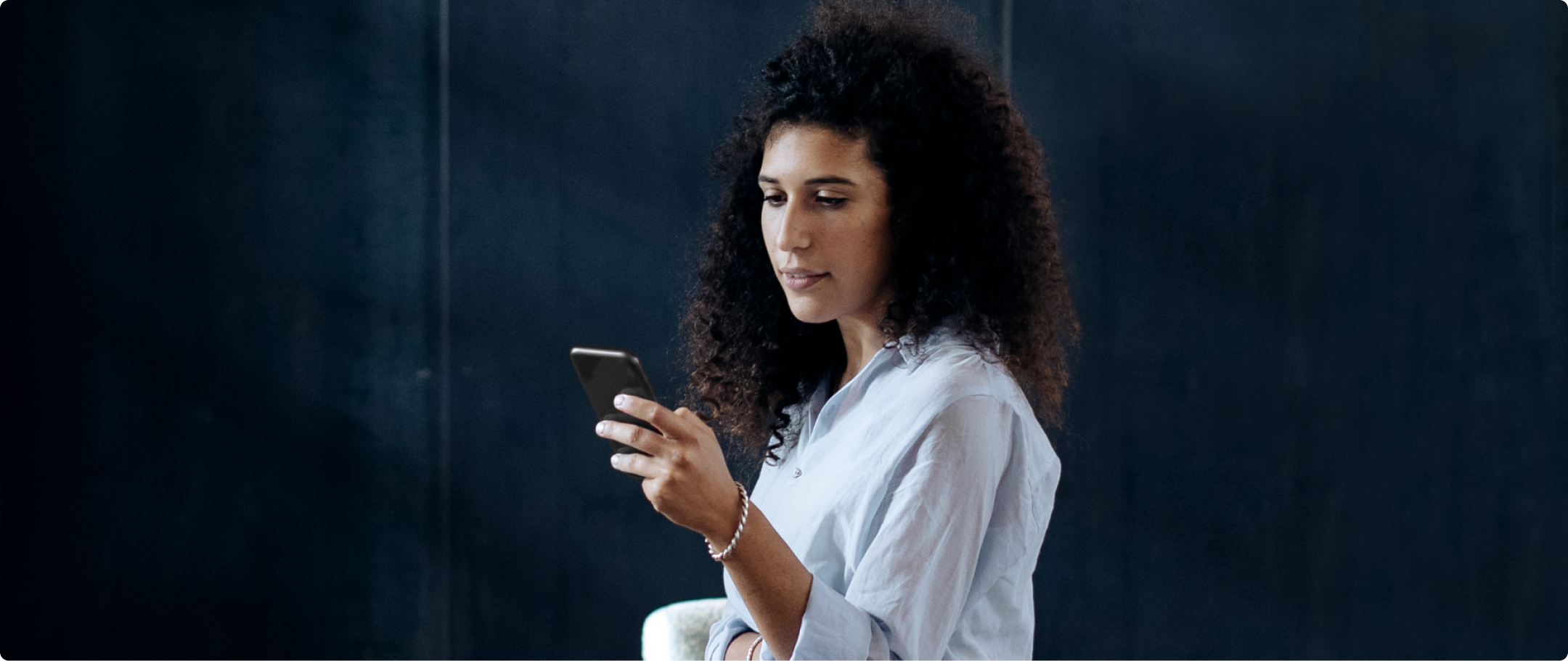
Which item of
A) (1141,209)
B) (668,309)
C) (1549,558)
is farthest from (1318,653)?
(668,309)

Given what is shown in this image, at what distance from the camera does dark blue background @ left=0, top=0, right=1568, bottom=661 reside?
2469 mm

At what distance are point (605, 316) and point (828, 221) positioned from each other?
1567 mm

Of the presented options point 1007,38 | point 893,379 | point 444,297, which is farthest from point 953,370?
point 444,297

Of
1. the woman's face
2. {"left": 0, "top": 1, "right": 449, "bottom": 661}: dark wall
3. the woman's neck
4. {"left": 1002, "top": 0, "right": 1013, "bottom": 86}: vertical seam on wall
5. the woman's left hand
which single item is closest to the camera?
the woman's left hand

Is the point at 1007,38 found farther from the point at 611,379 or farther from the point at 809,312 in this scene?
the point at 611,379

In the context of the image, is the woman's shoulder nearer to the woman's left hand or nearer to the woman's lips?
the woman's lips

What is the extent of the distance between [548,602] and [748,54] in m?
1.52

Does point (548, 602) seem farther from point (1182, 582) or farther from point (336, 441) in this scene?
point (1182, 582)

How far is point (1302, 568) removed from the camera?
2529mm

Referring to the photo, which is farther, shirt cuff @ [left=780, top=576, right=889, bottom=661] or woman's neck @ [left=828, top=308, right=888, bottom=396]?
woman's neck @ [left=828, top=308, right=888, bottom=396]

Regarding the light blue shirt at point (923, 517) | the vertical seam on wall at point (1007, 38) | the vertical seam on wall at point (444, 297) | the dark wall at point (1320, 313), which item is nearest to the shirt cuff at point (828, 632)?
the light blue shirt at point (923, 517)

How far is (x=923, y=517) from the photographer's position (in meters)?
1.04

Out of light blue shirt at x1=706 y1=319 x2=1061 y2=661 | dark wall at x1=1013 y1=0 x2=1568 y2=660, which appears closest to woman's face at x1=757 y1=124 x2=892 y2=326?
light blue shirt at x1=706 y1=319 x2=1061 y2=661

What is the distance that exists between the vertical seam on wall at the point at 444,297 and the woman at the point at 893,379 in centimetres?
146
